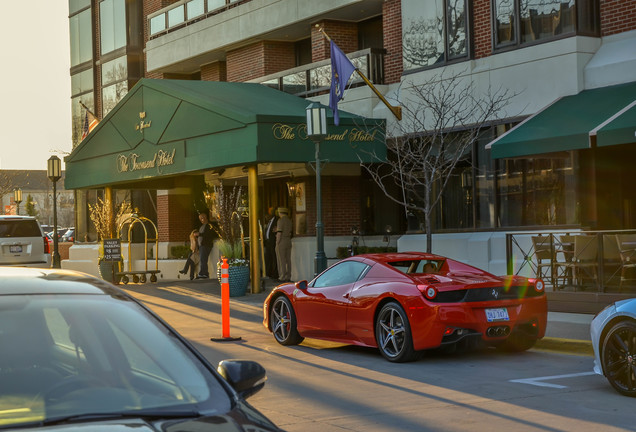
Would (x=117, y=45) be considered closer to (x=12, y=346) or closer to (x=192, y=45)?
(x=192, y=45)

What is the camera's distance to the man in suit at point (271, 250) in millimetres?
25375

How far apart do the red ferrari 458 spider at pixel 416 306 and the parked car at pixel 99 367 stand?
7.31m

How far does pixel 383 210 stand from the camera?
82.0 ft

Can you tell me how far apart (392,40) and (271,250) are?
633 centimetres

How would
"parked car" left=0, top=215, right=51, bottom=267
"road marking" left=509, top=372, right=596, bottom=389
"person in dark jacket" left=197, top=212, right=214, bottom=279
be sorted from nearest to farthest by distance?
"road marking" left=509, top=372, right=596, bottom=389
"parked car" left=0, top=215, right=51, bottom=267
"person in dark jacket" left=197, top=212, right=214, bottom=279

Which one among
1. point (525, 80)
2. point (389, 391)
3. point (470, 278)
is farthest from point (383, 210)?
point (389, 391)

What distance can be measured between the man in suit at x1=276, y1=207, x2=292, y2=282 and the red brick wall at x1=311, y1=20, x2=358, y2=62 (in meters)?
4.39

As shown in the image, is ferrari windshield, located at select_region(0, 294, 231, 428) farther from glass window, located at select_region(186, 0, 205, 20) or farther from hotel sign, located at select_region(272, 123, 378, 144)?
glass window, located at select_region(186, 0, 205, 20)

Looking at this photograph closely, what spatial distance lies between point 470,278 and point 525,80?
8.58 m

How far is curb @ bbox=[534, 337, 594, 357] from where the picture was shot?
12.4 metres

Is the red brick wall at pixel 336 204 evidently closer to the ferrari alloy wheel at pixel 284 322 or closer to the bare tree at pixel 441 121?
the bare tree at pixel 441 121

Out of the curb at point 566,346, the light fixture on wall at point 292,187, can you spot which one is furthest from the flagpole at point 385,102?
the curb at point 566,346

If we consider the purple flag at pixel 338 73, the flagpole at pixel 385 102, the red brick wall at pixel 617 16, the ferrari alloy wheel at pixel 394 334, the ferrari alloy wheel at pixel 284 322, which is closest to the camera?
the ferrari alloy wheel at pixel 394 334

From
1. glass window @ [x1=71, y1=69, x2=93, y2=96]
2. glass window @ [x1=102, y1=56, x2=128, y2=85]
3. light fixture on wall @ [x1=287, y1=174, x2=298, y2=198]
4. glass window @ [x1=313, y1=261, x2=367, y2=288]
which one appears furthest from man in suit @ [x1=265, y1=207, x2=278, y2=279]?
glass window @ [x1=71, y1=69, x2=93, y2=96]
